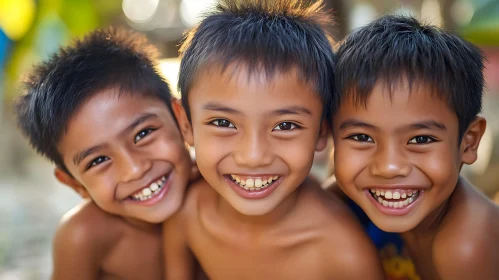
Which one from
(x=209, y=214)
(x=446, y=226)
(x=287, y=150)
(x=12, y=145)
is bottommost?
(x=12, y=145)

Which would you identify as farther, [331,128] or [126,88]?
[126,88]

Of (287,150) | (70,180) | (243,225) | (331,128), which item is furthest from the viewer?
(70,180)

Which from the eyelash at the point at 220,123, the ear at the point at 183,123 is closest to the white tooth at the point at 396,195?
the eyelash at the point at 220,123

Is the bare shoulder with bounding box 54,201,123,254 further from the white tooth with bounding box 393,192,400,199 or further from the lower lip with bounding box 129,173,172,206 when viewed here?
the white tooth with bounding box 393,192,400,199

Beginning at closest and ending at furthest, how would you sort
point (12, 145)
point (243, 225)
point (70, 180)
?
point (243, 225), point (70, 180), point (12, 145)

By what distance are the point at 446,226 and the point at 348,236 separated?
25cm

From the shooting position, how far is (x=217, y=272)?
153 centimetres

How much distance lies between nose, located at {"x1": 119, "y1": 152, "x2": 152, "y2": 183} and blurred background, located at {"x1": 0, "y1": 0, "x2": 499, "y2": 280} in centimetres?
88

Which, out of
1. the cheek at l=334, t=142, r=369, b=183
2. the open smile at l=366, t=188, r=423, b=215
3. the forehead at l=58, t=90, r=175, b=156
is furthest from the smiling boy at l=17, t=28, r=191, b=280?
the open smile at l=366, t=188, r=423, b=215

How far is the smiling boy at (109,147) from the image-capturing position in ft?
4.78

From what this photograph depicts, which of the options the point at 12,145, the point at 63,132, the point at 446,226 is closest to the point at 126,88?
the point at 63,132

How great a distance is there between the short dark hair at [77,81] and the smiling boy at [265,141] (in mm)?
222

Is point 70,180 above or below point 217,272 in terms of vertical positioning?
above

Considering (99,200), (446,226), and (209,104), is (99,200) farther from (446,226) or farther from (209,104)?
(446,226)
